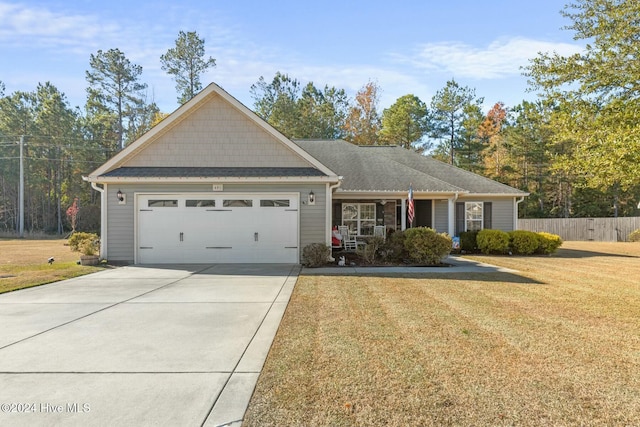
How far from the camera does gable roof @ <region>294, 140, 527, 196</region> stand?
16.3 meters

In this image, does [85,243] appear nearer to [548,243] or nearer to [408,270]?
[408,270]

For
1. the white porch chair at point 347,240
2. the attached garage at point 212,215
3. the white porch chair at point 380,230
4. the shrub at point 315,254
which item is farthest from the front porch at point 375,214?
the shrub at point 315,254

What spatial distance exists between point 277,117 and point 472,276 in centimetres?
2906

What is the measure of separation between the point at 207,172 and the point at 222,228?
1.93m

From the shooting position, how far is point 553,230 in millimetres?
28922

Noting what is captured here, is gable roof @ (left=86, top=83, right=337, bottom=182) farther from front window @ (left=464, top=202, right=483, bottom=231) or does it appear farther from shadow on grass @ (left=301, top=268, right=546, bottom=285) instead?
front window @ (left=464, top=202, right=483, bottom=231)

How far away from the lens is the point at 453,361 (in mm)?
3982

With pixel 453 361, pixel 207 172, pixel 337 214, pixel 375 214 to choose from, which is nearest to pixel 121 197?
pixel 207 172

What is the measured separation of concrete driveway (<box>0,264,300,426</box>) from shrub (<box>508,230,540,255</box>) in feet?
37.0

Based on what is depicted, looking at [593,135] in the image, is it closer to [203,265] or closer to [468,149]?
[203,265]

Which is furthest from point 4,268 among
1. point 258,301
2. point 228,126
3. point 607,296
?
point 607,296

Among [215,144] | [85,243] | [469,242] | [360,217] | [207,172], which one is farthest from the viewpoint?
[360,217]

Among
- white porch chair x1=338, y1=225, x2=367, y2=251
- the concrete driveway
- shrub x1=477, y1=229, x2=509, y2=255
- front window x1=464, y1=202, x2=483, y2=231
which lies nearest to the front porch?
white porch chair x1=338, y1=225, x2=367, y2=251

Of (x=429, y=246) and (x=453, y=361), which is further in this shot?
(x=429, y=246)
